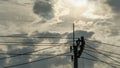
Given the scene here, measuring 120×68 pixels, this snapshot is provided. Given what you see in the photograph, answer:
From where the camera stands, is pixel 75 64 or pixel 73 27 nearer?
pixel 75 64

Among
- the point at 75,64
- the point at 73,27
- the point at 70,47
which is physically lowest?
the point at 75,64

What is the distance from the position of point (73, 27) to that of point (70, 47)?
3472 millimetres

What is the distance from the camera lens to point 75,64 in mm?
35000

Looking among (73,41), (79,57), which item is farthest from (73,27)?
(79,57)

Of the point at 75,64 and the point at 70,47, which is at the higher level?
the point at 70,47

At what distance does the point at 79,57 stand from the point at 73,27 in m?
5.28

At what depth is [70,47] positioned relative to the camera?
36906mm

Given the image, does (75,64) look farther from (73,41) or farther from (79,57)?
(73,41)

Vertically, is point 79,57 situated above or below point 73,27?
below

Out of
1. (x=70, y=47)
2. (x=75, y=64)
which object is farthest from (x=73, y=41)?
(x=75, y=64)

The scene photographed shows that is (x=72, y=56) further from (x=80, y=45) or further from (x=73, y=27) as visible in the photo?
(x=73, y=27)

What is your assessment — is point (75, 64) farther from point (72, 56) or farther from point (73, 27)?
point (73, 27)

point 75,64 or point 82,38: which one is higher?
point 82,38

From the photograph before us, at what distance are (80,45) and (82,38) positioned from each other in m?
1.16
